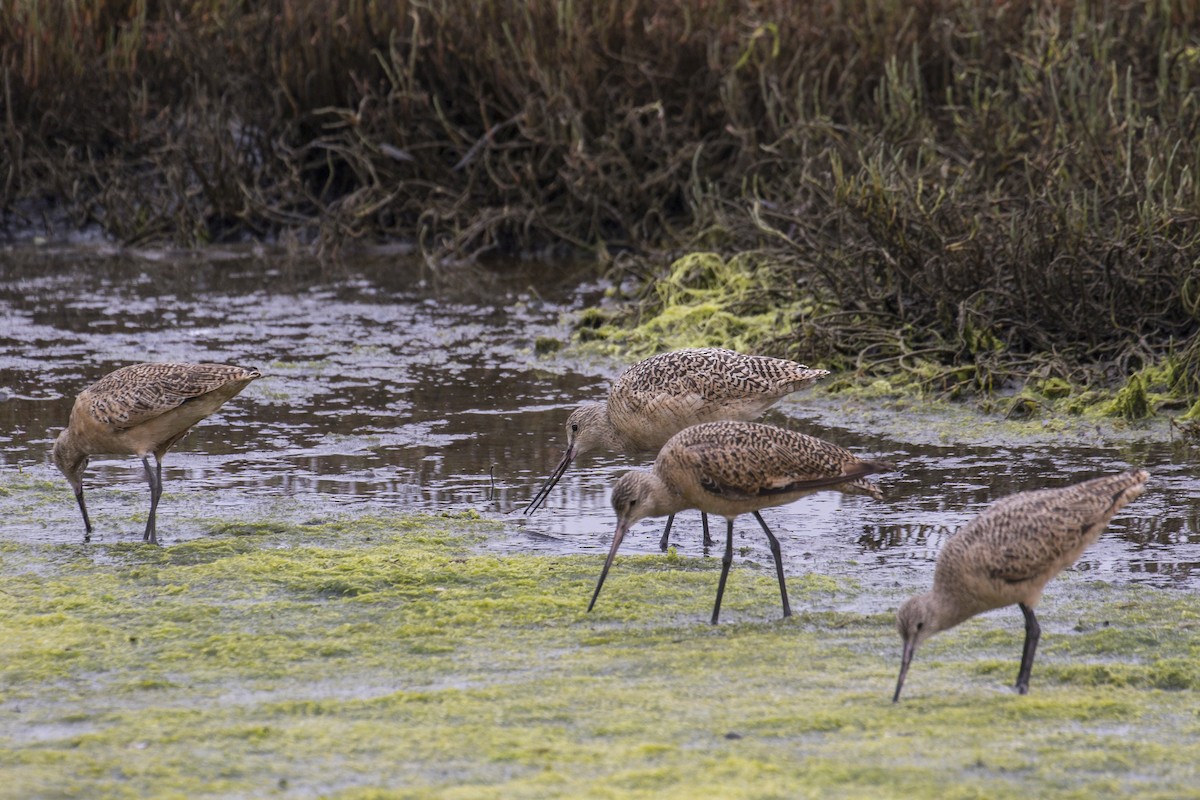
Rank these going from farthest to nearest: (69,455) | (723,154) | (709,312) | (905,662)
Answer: (723,154), (709,312), (69,455), (905,662)

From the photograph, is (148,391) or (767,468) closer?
(767,468)

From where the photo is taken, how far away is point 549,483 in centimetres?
634

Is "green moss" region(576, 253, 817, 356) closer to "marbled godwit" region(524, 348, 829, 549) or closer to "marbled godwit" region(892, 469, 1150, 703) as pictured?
"marbled godwit" region(524, 348, 829, 549)

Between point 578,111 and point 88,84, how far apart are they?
13.5ft

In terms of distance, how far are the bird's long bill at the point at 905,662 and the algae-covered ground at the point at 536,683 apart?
37 mm

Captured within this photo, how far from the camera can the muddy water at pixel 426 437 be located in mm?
5797

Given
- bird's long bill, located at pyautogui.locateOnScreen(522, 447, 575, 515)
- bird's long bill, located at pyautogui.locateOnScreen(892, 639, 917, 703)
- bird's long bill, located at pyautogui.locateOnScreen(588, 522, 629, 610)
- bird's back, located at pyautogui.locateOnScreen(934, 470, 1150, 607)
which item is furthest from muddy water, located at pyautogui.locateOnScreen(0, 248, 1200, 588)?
bird's long bill, located at pyautogui.locateOnScreen(892, 639, 917, 703)

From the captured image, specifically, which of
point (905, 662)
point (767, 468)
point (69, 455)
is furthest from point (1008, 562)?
point (69, 455)

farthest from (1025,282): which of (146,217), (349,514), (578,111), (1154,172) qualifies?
(146,217)

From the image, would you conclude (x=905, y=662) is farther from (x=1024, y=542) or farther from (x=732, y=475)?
(x=732, y=475)

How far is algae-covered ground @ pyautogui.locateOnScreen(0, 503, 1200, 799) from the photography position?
3568mm

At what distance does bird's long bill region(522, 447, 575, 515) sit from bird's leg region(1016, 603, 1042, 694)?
2.31 meters

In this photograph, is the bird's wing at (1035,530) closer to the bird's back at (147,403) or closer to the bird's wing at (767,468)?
the bird's wing at (767,468)

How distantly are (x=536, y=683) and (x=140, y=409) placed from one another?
2.41 meters
